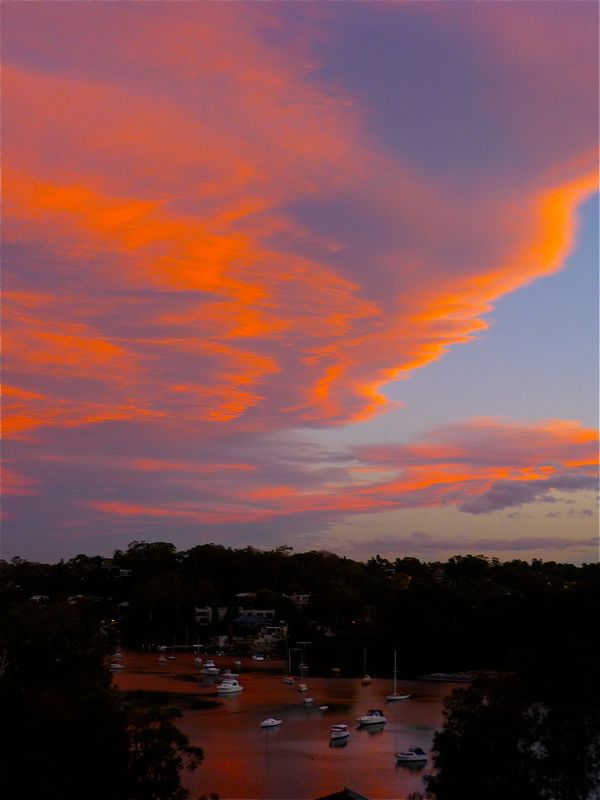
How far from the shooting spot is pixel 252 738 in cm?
3203

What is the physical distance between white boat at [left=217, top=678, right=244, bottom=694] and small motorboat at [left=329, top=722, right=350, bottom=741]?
11313mm

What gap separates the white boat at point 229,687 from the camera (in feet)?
142

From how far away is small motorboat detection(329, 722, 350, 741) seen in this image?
31547 millimetres

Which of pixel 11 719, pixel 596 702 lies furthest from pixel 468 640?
pixel 11 719

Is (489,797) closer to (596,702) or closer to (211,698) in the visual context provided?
(596,702)

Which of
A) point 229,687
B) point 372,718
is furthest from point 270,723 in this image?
point 229,687

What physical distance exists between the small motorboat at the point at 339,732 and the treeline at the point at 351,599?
6724mm

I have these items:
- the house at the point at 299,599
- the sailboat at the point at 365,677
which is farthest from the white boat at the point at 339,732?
the house at the point at 299,599

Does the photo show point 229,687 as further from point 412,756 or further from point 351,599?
point 351,599

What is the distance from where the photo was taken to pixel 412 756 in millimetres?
27906

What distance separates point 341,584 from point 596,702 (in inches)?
2158

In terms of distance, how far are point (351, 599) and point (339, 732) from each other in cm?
3740

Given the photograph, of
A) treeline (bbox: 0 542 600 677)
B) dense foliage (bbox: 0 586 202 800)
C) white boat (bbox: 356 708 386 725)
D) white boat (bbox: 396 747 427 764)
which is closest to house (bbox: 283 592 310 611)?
treeline (bbox: 0 542 600 677)

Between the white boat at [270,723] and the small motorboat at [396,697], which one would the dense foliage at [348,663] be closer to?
the white boat at [270,723]
